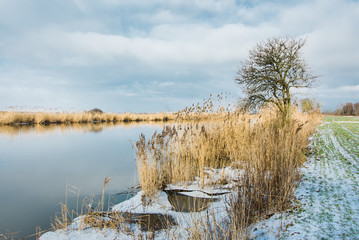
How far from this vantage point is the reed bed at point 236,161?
296 cm

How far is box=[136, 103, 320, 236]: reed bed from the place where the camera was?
9.70 feet

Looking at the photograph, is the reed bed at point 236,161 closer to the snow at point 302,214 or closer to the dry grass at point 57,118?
the snow at point 302,214

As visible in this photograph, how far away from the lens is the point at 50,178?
5746 millimetres

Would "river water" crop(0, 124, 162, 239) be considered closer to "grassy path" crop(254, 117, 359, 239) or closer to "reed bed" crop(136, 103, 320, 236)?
"reed bed" crop(136, 103, 320, 236)

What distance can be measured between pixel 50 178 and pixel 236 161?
5146 mm

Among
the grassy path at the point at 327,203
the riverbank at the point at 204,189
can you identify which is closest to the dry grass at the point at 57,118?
the riverbank at the point at 204,189

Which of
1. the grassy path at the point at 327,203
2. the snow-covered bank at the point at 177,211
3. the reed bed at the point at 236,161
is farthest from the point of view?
the reed bed at the point at 236,161

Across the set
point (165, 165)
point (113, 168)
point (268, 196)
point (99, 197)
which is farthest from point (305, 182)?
point (113, 168)

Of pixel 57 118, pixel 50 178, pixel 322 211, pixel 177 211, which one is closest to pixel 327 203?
pixel 322 211

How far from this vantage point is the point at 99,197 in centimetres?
434

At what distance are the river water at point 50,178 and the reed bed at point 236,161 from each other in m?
0.73

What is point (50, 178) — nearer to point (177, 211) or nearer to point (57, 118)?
point (177, 211)

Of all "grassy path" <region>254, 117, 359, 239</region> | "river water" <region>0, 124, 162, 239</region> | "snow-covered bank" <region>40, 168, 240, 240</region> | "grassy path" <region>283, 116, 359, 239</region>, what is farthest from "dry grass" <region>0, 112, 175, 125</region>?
"grassy path" <region>254, 117, 359, 239</region>

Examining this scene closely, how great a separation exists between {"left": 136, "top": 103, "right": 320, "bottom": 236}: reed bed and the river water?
73 cm
